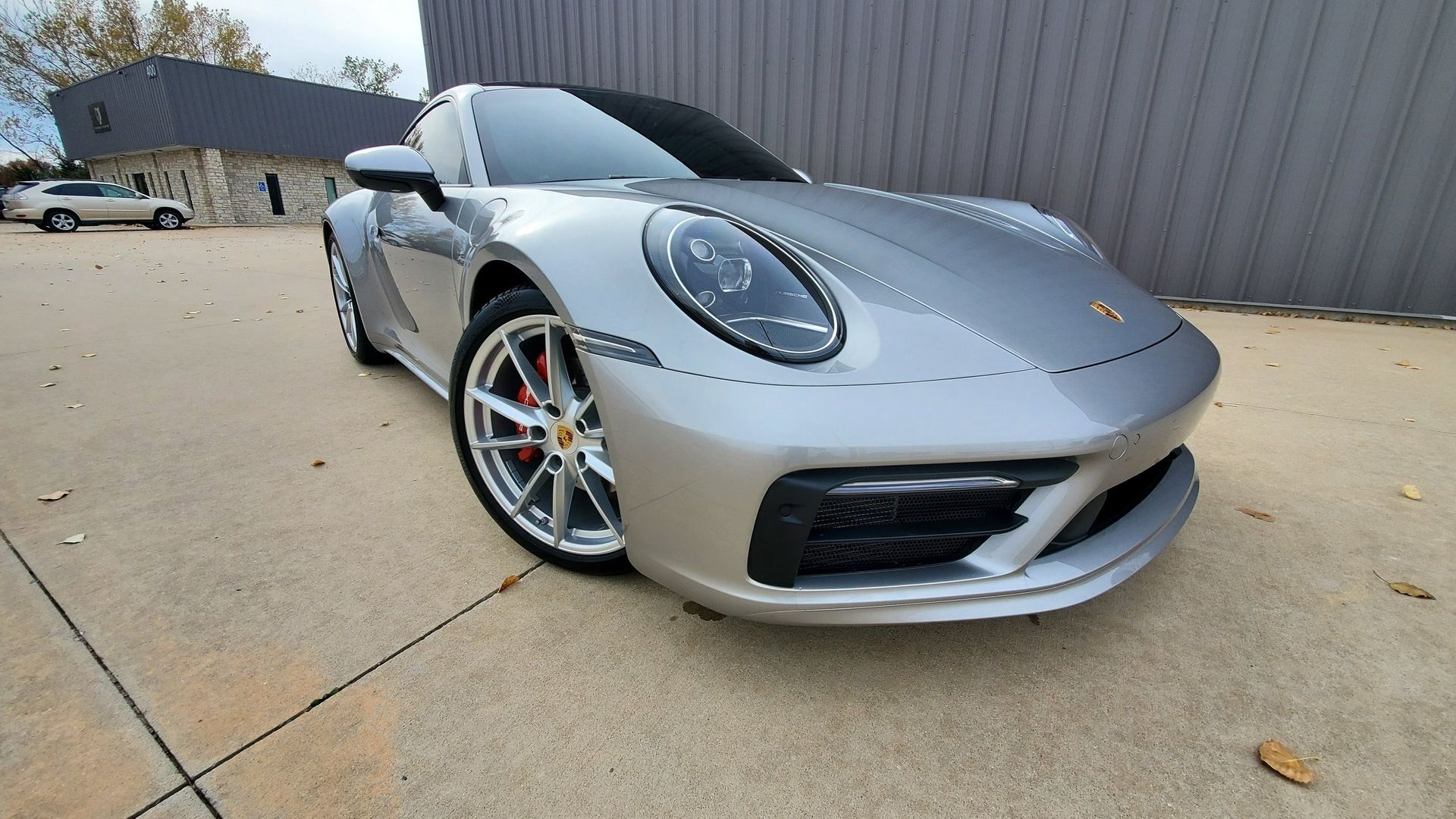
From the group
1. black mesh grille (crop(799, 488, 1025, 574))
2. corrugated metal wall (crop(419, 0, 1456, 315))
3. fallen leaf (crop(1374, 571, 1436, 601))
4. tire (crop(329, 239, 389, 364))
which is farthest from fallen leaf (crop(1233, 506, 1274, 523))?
corrugated metal wall (crop(419, 0, 1456, 315))

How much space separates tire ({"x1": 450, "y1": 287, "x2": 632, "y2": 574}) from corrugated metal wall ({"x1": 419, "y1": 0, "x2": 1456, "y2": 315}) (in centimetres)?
531

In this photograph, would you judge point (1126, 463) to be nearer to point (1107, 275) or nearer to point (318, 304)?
point (1107, 275)

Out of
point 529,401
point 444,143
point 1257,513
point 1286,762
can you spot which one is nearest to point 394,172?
point 444,143

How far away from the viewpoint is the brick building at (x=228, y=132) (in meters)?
22.1

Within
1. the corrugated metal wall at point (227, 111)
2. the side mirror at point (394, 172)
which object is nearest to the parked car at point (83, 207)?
the corrugated metal wall at point (227, 111)

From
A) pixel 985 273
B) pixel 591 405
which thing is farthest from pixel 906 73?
pixel 591 405

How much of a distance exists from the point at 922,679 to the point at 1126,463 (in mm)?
579

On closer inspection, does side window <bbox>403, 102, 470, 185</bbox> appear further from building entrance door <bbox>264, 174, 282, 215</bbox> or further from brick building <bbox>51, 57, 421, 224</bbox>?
building entrance door <bbox>264, 174, 282, 215</bbox>

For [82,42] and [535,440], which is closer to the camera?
[535,440]

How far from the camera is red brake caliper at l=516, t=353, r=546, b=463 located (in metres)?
1.65

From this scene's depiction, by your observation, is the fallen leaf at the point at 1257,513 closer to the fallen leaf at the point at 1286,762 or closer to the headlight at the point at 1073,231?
the headlight at the point at 1073,231

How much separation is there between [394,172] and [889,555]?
5.81ft

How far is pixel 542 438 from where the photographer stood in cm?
158

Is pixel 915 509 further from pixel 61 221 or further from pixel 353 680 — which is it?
pixel 61 221
